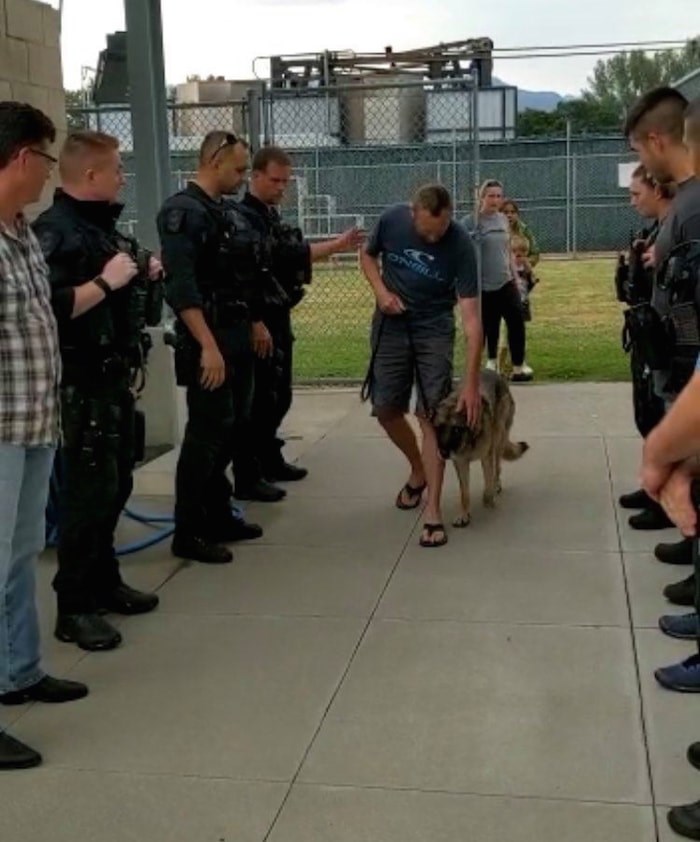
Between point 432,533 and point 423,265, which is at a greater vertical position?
point 423,265

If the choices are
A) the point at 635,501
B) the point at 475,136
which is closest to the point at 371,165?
the point at 475,136

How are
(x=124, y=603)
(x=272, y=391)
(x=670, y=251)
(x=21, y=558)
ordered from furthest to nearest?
(x=272, y=391) < (x=124, y=603) < (x=670, y=251) < (x=21, y=558)

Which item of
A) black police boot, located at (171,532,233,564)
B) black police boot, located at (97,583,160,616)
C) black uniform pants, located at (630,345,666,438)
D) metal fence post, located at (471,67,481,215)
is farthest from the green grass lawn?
black police boot, located at (97,583,160,616)

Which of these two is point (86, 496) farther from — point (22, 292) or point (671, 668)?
point (671, 668)

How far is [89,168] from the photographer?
A: 13.9 ft

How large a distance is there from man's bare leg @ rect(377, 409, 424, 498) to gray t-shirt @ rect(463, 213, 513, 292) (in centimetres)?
351

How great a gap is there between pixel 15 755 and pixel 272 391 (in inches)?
137

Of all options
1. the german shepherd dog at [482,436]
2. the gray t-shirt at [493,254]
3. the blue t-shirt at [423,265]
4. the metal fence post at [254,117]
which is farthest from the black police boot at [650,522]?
the metal fence post at [254,117]

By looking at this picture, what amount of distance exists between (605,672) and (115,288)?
7.50 feet

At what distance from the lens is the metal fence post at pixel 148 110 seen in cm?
703

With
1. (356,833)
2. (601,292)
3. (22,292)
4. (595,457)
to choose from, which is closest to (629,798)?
(356,833)

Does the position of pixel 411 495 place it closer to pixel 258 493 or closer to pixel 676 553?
pixel 258 493

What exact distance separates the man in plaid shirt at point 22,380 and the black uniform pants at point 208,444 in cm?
158

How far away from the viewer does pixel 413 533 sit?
5.90 m
